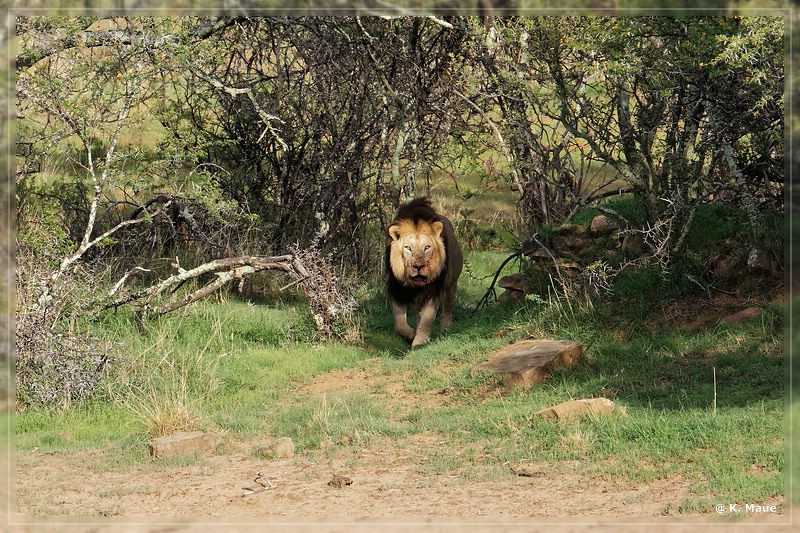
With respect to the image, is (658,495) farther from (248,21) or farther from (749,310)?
(248,21)

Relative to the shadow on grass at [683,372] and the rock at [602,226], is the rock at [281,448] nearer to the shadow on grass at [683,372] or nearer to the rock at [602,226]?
the shadow on grass at [683,372]

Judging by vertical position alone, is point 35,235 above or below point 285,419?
above

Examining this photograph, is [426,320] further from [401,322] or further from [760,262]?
[760,262]

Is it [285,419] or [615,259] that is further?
[615,259]

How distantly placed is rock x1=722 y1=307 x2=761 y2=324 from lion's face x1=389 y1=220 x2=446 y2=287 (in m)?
3.52

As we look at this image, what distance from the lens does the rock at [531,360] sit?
30.8 feet

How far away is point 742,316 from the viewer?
9.86 m

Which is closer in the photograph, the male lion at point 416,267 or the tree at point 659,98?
the tree at point 659,98

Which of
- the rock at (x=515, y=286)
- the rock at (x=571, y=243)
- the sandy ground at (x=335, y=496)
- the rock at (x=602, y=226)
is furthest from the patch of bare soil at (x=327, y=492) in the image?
the rock at (x=602, y=226)

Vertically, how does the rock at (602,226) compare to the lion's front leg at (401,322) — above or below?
above

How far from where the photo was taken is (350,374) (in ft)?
35.2

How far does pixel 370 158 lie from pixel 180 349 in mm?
4979

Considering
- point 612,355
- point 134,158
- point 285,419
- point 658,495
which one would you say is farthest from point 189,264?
point 658,495

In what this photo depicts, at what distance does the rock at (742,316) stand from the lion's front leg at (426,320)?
3507 millimetres
